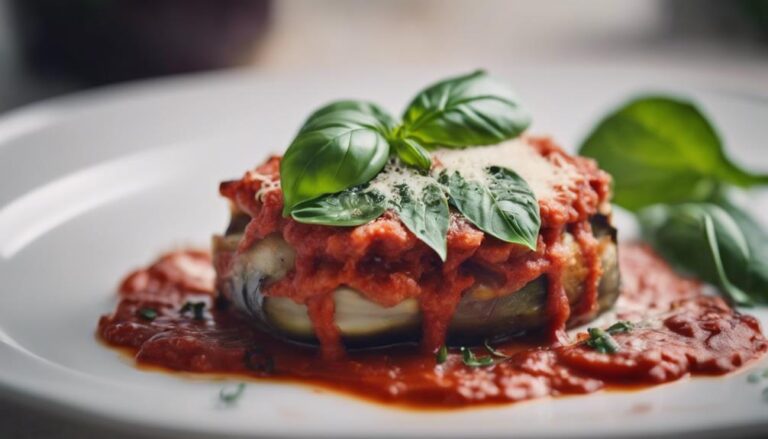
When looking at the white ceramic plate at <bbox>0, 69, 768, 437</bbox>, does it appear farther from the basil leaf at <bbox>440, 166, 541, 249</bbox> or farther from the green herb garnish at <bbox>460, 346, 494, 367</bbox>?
the basil leaf at <bbox>440, 166, 541, 249</bbox>

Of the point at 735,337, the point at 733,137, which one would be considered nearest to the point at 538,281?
the point at 735,337

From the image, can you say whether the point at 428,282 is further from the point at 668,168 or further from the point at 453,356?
the point at 668,168

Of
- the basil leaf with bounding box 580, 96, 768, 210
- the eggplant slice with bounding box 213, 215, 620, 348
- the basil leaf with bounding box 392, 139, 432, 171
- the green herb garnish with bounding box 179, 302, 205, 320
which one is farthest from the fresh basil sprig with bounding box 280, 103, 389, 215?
the basil leaf with bounding box 580, 96, 768, 210

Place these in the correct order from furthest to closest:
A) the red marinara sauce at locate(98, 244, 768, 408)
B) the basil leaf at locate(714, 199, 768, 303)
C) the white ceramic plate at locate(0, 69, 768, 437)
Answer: the basil leaf at locate(714, 199, 768, 303) → the red marinara sauce at locate(98, 244, 768, 408) → the white ceramic plate at locate(0, 69, 768, 437)

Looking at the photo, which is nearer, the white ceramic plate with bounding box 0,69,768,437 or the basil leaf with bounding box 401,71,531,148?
the white ceramic plate with bounding box 0,69,768,437

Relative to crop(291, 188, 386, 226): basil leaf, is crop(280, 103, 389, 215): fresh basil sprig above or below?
above

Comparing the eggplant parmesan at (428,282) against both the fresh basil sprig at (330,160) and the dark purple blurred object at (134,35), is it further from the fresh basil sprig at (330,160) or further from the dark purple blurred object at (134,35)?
the dark purple blurred object at (134,35)
